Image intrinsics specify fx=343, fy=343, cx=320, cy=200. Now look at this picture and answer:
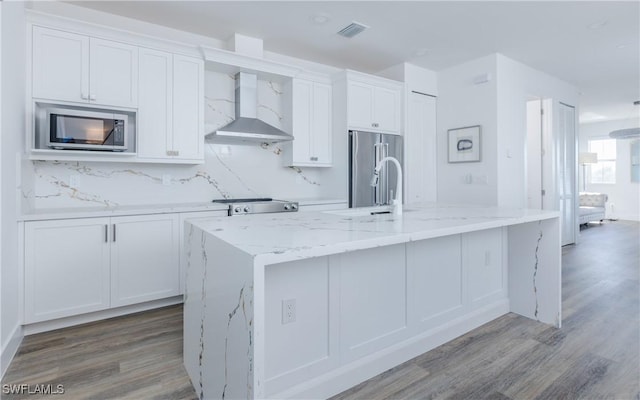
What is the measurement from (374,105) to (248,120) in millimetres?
1638

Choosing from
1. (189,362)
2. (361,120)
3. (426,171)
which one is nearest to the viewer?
(189,362)

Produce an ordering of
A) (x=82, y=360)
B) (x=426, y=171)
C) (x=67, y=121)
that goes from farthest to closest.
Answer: (x=426, y=171) < (x=67, y=121) < (x=82, y=360)

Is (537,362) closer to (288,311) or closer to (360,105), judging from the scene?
(288,311)

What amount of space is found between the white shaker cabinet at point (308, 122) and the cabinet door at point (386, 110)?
616 millimetres

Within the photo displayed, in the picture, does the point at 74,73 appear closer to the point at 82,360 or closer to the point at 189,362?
the point at 82,360

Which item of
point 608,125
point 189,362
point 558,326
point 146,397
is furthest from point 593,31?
point 608,125

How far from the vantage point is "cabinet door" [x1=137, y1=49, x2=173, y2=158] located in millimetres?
3045

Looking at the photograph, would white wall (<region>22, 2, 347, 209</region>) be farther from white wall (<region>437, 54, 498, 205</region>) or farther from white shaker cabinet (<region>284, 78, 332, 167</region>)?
white wall (<region>437, 54, 498, 205</region>)

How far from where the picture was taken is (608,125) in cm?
913

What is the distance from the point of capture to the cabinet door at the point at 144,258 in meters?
2.71

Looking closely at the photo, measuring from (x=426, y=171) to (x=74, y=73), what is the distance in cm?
409

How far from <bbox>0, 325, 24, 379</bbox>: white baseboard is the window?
39.6ft

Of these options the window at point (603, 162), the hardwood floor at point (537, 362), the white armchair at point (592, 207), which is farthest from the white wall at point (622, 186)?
the hardwood floor at point (537, 362)

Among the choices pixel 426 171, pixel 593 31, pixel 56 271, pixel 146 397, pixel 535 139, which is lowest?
pixel 146 397
